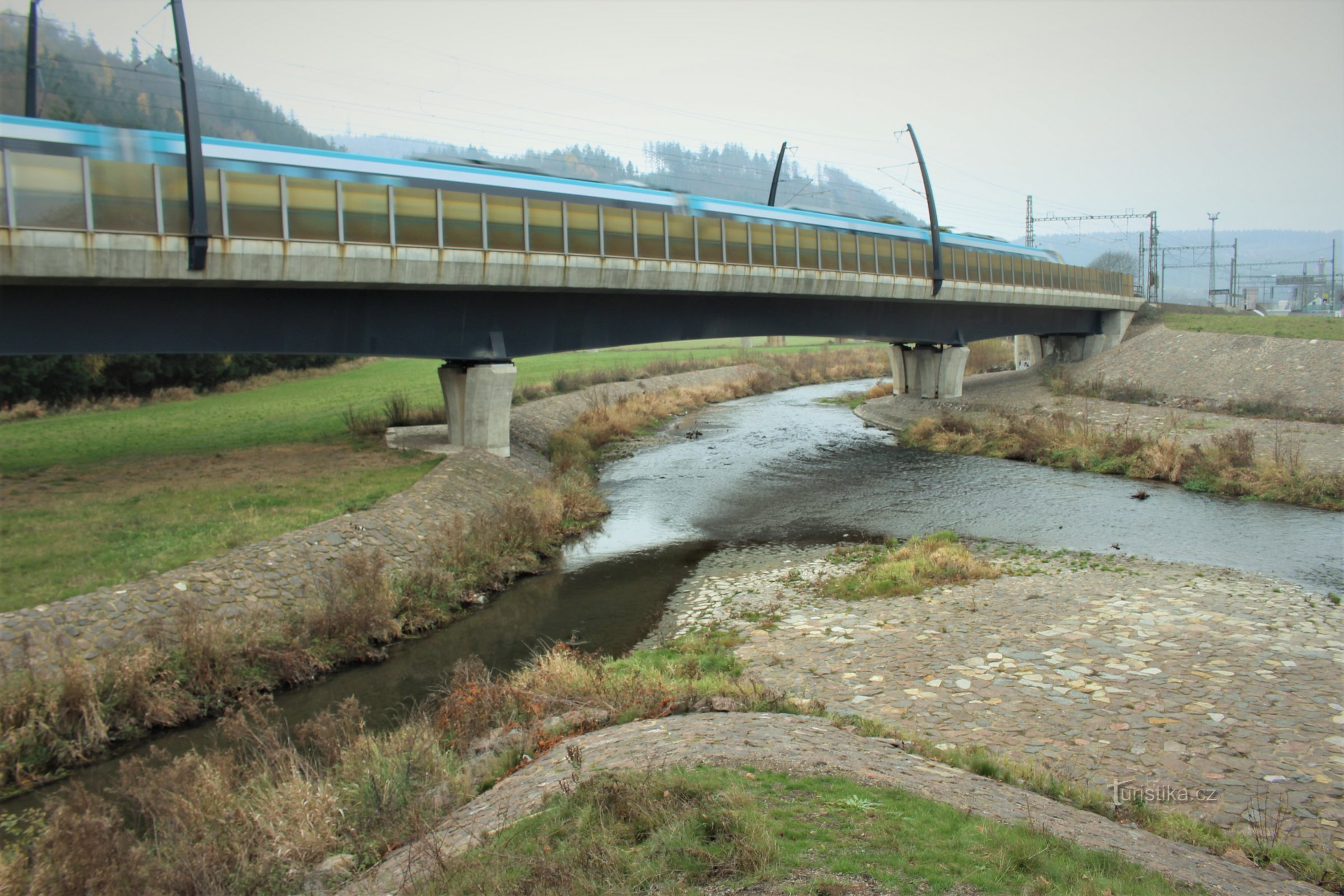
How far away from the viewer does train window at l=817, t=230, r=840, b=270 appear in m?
36.4

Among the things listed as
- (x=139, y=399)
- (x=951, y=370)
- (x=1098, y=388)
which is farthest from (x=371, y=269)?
(x=1098, y=388)

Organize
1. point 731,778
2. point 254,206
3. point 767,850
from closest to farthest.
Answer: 1. point 767,850
2. point 731,778
3. point 254,206

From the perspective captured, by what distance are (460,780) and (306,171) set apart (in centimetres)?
2019

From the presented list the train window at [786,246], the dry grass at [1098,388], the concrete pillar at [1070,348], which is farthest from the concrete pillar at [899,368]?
the train window at [786,246]

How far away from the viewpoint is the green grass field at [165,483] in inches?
645

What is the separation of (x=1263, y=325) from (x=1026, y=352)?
63.8 ft

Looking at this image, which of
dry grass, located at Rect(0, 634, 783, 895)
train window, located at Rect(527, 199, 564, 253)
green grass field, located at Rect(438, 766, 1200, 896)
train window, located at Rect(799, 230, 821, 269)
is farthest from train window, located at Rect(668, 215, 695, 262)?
green grass field, located at Rect(438, 766, 1200, 896)

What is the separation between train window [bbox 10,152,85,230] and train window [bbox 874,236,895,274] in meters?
30.7

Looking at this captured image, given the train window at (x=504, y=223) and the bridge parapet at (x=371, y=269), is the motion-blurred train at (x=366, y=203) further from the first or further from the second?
the bridge parapet at (x=371, y=269)

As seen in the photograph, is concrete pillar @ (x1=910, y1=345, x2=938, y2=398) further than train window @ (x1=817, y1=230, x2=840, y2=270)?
Yes

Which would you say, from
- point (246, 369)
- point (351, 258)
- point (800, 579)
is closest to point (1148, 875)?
point (800, 579)

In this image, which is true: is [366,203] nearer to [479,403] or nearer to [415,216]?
[415,216]

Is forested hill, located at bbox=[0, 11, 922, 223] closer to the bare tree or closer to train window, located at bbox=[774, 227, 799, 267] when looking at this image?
train window, located at bbox=[774, 227, 799, 267]

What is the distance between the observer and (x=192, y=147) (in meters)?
20.5
